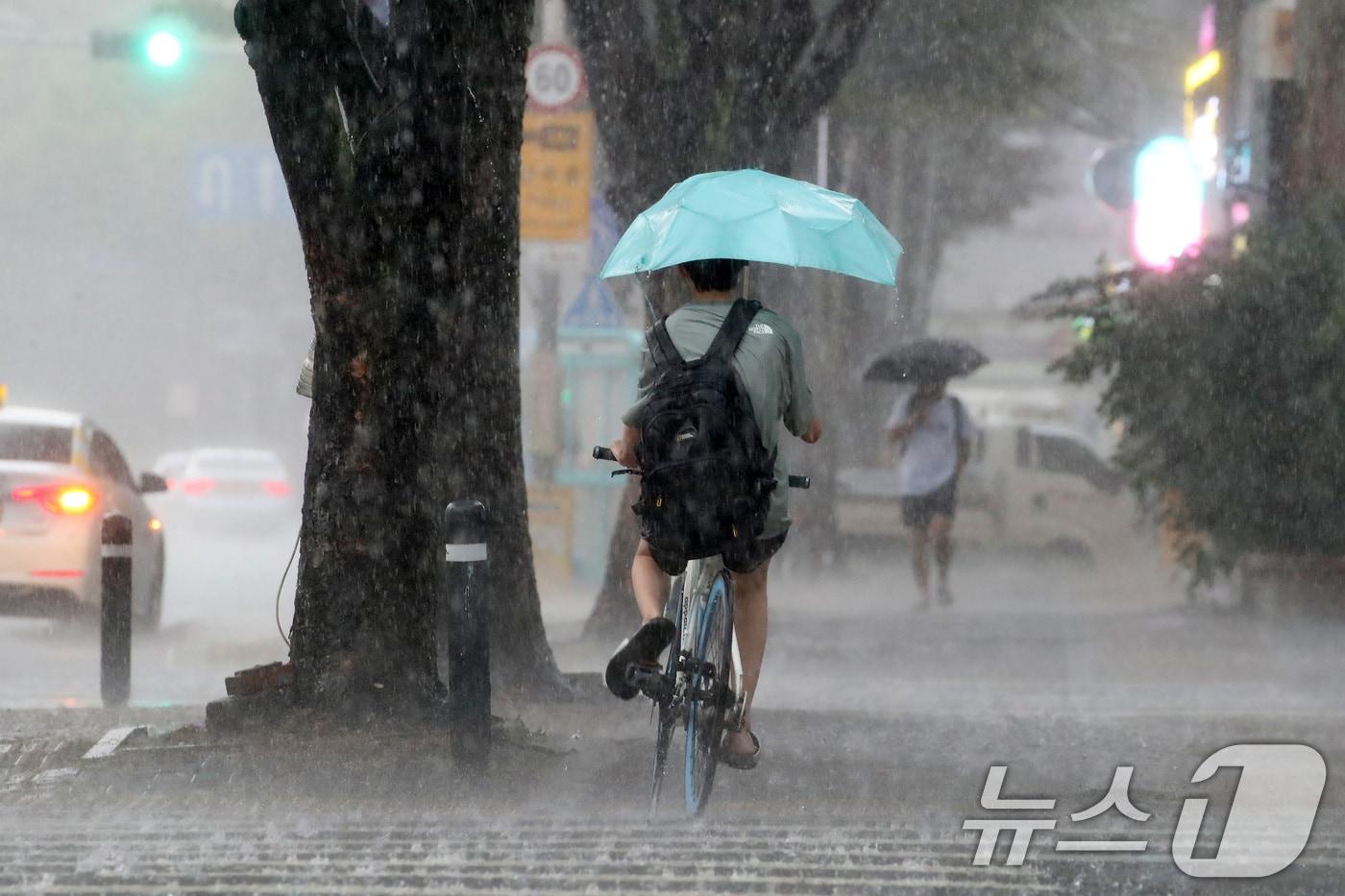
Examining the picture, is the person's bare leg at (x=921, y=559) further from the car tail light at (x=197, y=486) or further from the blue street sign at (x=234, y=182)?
the blue street sign at (x=234, y=182)

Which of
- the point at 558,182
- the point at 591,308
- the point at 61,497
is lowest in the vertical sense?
the point at 61,497

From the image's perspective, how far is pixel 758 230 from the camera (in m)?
6.53

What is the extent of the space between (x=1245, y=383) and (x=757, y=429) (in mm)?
7738

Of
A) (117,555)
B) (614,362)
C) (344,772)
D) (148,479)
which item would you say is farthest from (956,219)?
(344,772)

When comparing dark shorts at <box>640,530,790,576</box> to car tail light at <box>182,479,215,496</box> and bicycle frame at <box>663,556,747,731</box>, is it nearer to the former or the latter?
bicycle frame at <box>663,556,747,731</box>

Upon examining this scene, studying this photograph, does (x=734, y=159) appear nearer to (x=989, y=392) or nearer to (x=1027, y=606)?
(x=1027, y=606)

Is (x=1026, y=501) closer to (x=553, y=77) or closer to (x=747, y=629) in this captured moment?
(x=553, y=77)

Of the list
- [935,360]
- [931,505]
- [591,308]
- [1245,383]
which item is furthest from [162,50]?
[1245,383]

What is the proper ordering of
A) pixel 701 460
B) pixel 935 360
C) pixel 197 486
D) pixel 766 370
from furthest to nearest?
1. pixel 197 486
2. pixel 935 360
3. pixel 766 370
4. pixel 701 460

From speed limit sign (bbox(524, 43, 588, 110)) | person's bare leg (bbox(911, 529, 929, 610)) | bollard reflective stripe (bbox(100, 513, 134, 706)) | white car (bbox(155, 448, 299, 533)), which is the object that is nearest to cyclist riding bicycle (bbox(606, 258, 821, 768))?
bollard reflective stripe (bbox(100, 513, 134, 706))

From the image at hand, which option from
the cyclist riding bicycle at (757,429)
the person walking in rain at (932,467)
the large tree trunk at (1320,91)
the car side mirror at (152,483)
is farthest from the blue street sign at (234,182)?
the cyclist riding bicycle at (757,429)

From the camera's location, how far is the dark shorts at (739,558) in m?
6.35

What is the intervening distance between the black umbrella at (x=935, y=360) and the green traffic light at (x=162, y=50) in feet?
20.0

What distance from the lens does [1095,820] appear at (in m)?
6.48
